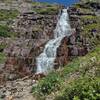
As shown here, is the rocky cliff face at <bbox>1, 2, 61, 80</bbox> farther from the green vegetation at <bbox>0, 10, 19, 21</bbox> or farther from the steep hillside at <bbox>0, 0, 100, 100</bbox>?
the green vegetation at <bbox>0, 10, 19, 21</bbox>

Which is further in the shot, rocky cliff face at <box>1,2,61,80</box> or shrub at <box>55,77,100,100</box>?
rocky cliff face at <box>1,2,61,80</box>

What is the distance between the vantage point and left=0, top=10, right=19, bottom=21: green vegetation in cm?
10653

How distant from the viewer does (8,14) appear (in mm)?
112625

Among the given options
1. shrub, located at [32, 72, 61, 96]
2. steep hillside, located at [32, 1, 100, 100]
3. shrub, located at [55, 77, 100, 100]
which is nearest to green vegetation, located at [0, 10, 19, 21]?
steep hillside, located at [32, 1, 100, 100]

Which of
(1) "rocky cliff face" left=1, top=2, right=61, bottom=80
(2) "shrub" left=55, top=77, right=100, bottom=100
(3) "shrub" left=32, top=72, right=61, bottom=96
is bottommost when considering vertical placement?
(1) "rocky cliff face" left=1, top=2, right=61, bottom=80

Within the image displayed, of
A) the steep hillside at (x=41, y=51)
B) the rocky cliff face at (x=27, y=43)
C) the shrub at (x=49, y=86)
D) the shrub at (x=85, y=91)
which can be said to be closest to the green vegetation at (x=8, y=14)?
Answer: the steep hillside at (x=41, y=51)

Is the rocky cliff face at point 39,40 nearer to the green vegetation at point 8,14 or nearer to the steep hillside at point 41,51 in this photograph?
the steep hillside at point 41,51

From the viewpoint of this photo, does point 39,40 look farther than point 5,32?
No

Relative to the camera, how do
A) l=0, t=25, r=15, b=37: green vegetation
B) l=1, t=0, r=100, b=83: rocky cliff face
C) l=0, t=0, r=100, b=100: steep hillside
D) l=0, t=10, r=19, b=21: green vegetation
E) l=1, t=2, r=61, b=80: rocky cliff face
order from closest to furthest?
l=0, t=0, r=100, b=100: steep hillside
l=1, t=2, r=61, b=80: rocky cliff face
l=1, t=0, r=100, b=83: rocky cliff face
l=0, t=25, r=15, b=37: green vegetation
l=0, t=10, r=19, b=21: green vegetation

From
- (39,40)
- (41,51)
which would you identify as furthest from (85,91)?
(39,40)

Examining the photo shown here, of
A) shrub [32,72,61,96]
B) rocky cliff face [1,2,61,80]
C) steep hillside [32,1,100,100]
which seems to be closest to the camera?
steep hillside [32,1,100,100]

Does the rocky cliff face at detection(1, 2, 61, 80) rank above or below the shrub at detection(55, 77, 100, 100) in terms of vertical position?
below

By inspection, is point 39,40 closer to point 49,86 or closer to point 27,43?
point 27,43

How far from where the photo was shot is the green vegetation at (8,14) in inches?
4194
